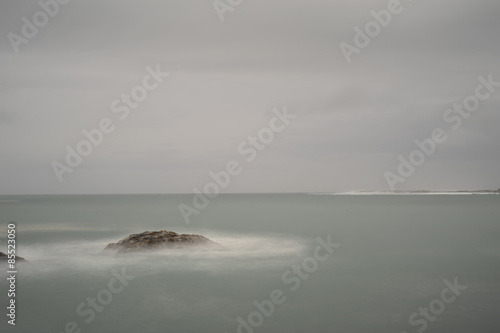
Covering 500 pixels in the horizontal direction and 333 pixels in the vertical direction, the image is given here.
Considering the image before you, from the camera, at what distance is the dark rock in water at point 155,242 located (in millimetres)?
29469

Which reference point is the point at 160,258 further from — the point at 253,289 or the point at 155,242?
the point at 253,289

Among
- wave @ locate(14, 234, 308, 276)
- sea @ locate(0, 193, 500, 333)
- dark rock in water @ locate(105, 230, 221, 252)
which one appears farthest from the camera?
dark rock in water @ locate(105, 230, 221, 252)

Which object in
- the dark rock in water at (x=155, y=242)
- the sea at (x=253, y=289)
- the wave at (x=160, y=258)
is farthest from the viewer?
the dark rock in water at (x=155, y=242)

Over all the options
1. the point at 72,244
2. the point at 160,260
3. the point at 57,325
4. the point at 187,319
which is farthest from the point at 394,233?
the point at 57,325

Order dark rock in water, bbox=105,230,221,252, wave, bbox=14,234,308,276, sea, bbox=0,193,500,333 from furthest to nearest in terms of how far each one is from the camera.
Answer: dark rock in water, bbox=105,230,221,252 → wave, bbox=14,234,308,276 → sea, bbox=0,193,500,333

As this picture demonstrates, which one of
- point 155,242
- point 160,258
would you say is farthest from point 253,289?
point 155,242

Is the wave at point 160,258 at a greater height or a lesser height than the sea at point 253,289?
greater

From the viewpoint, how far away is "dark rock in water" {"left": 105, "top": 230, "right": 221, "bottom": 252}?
96.7 feet

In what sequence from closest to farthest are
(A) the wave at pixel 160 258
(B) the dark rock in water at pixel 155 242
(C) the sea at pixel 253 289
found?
(C) the sea at pixel 253 289, (A) the wave at pixel 160 258, (B) the dark rock in water at pixel 155 242

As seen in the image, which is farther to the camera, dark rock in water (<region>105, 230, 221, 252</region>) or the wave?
dark rock in water (<region>105, 230, 221, 252</region>)

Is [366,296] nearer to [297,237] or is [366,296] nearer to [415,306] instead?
[415,306]

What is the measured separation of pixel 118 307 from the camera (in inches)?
711

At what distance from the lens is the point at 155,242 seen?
30.1m

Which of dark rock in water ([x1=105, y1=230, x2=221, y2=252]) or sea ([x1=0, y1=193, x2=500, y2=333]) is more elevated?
dark rock in water ([x1=105, y1=230, x2=221, y2=252])
